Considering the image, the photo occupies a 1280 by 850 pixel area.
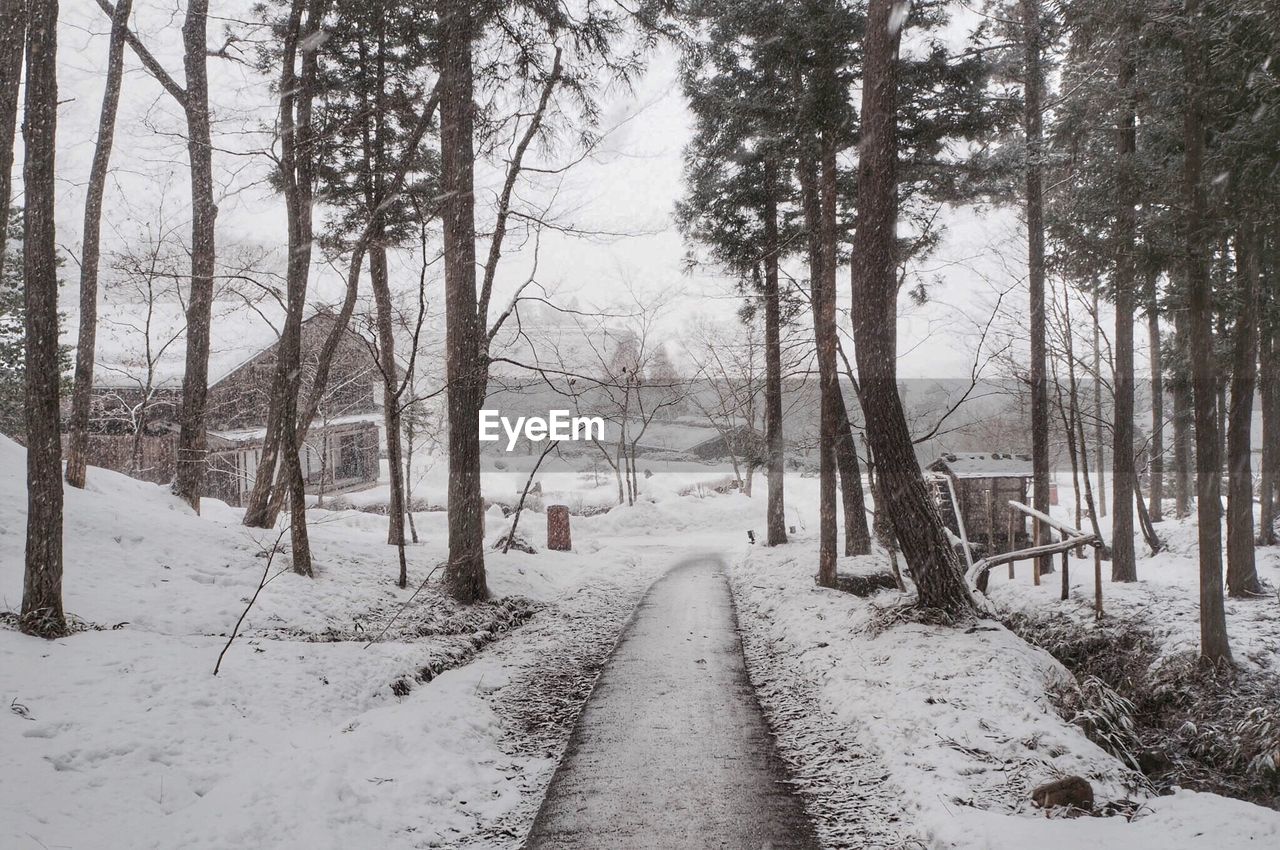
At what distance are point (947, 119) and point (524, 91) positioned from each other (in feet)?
23.6

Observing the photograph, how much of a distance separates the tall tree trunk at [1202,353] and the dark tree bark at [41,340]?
34.3 ft

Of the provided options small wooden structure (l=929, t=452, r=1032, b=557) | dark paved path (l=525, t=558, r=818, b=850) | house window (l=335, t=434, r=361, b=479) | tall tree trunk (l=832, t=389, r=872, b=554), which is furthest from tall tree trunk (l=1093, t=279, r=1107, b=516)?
house window (l=335, t=434, r=361, b=479)

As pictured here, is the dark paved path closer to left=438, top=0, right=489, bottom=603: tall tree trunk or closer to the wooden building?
left=438, top=0, right=489, bottom=603: tall tree trunk

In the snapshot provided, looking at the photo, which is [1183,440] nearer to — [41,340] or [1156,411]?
[1156,411]

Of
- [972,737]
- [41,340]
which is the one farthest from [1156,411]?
[41,340]

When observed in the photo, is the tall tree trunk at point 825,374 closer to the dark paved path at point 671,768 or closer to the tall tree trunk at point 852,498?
the tall tree trunk at point 852,498

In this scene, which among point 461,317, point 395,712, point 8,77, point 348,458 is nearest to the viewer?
point 8,77

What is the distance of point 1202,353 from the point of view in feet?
23.9

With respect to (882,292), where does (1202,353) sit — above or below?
below

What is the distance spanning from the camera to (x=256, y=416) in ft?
73.6

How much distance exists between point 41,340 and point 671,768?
5.81 m

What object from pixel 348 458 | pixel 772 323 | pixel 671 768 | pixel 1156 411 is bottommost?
pixel 671 768

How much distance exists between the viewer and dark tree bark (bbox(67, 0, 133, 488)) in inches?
371

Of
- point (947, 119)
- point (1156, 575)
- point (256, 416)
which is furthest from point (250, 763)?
point (256, 416)
